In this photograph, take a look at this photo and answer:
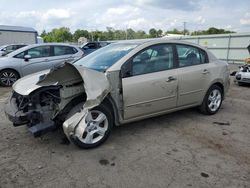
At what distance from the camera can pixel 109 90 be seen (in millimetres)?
3604

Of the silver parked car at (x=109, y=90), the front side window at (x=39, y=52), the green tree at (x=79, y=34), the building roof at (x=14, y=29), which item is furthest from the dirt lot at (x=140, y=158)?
the green tree at (x=79, y=34)

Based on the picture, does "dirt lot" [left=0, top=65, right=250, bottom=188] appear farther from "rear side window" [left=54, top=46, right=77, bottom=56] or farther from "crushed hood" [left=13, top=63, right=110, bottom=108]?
"rear side window" [left=54, top=46, right=77, bottom=56]

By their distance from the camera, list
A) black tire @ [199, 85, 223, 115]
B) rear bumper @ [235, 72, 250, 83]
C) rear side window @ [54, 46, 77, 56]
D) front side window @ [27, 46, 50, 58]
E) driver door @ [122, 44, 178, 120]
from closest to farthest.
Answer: driver door @ [122, 44, 178, 120] → black tire @ [199, 85, 223, 115] → rear bumper @ [235, 72, 250, 83] → front side window @ [27, 46, 50, 58] → rear side window @ [54, 46, 77, 56]

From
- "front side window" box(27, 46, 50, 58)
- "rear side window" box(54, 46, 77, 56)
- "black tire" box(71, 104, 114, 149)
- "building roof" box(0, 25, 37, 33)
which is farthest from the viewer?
"building roof" box(0, 25, 37, 33)

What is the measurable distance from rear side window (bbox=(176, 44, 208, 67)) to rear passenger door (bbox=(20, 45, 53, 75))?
5670mm

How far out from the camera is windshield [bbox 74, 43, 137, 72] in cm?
408

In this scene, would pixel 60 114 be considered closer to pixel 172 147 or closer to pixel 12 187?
pixel 12 187

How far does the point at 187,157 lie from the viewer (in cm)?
348

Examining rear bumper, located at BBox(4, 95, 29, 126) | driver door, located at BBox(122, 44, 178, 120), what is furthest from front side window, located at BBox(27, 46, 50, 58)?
driver door, located at BBox(122, 44, 178, 120)

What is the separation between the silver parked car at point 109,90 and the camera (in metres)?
3.51

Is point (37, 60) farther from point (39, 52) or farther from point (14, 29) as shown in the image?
point (14, 29)

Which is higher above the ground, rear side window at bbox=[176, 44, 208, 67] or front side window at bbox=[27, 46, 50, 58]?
rear side window at bbox=[176, 44, 208, 67]

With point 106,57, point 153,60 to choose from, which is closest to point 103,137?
point 106,57

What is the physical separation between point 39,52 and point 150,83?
6218 mm
